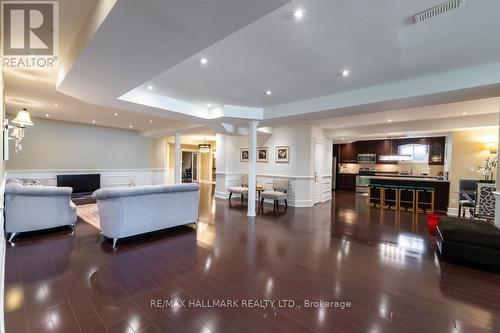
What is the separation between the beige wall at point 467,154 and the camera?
20.0ft

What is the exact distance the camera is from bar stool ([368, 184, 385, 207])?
7.04 metres

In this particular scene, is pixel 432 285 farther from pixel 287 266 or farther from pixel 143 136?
pixel 143 136

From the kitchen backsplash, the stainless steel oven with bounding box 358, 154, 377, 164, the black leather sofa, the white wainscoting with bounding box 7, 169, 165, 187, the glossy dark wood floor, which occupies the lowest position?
the glossy dark wood floor

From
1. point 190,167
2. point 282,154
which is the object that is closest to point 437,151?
point 282,154

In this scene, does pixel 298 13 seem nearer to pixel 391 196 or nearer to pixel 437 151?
pixel 391 196

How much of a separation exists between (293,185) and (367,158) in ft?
17.0

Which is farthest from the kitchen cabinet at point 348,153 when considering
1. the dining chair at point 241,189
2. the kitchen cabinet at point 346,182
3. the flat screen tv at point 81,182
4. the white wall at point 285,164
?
the flat screen tv at point 81,182

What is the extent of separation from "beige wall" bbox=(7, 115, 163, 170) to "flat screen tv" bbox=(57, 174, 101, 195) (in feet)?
1.28

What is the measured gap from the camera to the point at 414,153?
8992 millimetres

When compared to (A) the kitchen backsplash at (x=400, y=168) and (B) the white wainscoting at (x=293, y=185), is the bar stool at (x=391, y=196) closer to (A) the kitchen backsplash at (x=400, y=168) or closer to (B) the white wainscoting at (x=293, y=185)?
(B) the white wainscoting at (x=293, y=185)

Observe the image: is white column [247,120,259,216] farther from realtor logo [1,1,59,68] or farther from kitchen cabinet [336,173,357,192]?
kitchen cabinet [336,173,357,192]

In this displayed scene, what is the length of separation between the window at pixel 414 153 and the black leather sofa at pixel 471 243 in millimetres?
6553

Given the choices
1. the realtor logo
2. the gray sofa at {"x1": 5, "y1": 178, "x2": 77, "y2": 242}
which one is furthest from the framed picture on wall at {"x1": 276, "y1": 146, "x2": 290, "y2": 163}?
the realtor logo

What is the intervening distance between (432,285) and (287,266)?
165 centimetres
